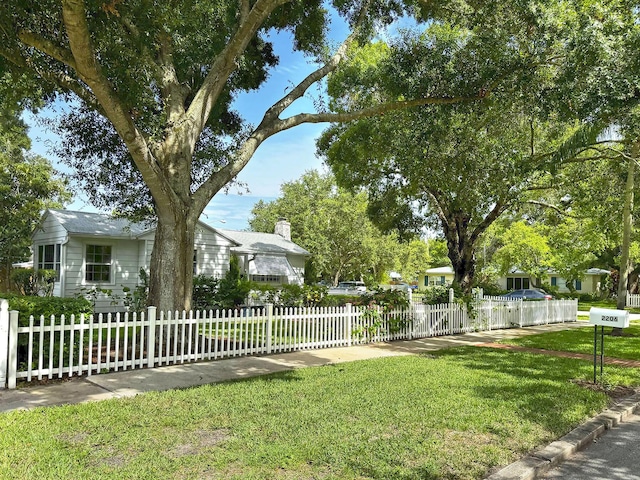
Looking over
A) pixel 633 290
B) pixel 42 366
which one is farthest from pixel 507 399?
pixel 633 290

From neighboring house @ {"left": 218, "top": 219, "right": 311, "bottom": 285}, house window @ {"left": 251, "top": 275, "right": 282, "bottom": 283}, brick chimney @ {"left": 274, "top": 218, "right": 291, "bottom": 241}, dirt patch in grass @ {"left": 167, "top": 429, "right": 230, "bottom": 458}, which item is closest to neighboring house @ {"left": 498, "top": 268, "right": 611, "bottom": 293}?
brick chimney @ {"left": 274, "top": 218, "right": 291, "bottom": 241}

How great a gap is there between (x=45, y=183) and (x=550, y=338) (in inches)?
932

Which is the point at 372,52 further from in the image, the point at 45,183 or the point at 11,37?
the point at 45,183

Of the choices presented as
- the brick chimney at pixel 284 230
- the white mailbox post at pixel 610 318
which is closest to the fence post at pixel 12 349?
the white mailbox post at pixel 610 318

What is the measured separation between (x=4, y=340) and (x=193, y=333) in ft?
12.6

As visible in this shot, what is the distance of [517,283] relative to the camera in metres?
49.8

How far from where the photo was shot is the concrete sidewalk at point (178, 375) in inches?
253

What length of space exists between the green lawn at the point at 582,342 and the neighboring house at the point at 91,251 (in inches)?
515

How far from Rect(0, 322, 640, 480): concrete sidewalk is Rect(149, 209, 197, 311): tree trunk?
5.17ft

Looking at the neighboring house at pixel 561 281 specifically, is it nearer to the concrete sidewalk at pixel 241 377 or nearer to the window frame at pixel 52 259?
the window frame at pixel 52 259

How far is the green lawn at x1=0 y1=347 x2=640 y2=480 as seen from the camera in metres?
4.14

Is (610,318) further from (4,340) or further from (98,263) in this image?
(98,263)

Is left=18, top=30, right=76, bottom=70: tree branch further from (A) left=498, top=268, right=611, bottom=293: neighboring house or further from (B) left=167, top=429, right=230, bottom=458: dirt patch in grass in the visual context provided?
(A) left=498, top=268, right=611, bottom=293: neighboring house

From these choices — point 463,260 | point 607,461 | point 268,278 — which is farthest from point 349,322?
point 268,278
